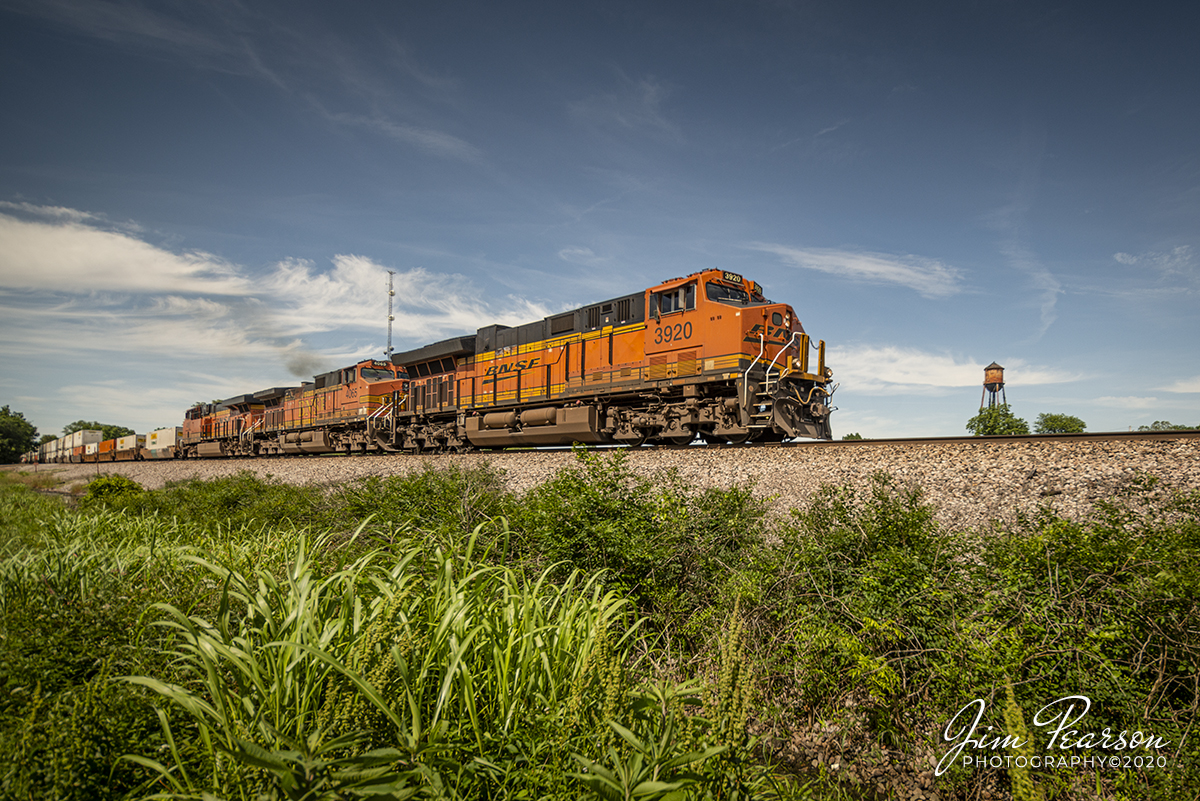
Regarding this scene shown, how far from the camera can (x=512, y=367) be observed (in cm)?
1816

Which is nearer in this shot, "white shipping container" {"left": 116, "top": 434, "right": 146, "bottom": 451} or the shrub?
the shrub

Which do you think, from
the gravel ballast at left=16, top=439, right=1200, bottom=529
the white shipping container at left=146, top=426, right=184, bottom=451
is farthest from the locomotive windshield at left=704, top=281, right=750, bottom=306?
the white shipping container at left=146, top=426, right=184, bottom=451

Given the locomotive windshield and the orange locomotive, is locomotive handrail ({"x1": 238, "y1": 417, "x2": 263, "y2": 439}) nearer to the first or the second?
the orange locomotive

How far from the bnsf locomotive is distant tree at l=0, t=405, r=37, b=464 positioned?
62560 mm

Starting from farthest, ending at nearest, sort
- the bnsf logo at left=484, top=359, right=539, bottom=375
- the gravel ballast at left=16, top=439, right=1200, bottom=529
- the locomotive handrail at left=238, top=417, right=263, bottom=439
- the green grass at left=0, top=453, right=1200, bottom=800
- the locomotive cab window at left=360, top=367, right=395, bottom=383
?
the locomotive handrail at left=238, top=417, right=263, bottom=439 → the locomotive cab window at left=360, top=367, right=395, bottom=383 → the bnsf logo at left=484, top=359, right=539, bottom=375 → the gravel ballast at left=16, top=439, right=1200, bottom=529 → the green grass at left=0, top=453, right=1200, bottom=800

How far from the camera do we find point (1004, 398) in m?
48.8

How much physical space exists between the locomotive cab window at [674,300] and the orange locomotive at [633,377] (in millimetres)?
28

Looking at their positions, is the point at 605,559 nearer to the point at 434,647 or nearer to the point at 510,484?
the point at 434,647

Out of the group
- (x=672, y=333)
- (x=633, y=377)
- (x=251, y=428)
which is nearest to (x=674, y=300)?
(x=672, y=333)

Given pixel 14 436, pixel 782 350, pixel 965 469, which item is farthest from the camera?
pixel 14 436

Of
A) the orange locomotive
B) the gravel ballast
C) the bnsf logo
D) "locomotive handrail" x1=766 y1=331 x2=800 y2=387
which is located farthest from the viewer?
the bnsf logo

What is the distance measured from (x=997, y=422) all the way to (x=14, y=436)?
9637 centimetres

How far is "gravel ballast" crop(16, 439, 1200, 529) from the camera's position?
6.71 meters

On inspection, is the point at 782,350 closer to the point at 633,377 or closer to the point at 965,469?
the point at 633,377
